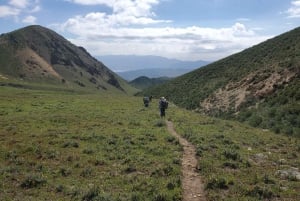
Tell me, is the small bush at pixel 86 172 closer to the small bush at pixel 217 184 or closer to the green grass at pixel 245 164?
the green grass at pixel 245 164

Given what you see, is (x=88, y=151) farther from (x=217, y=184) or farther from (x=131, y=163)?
(x=217, y=184)

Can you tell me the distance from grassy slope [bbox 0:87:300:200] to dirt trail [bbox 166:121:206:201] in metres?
0.32

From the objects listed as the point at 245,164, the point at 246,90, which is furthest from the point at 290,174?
the point at 246,90

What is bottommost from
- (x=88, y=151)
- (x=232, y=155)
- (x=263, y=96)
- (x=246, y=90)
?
(x=88, y=151)

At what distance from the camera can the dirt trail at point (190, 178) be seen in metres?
13.1

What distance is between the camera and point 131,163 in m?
17.0

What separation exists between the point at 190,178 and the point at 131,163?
324 cm

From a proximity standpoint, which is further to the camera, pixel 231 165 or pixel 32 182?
pixel 231 165

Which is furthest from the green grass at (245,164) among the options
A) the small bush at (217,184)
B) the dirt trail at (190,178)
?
the dirt trail at (190,178)

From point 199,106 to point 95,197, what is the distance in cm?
4588

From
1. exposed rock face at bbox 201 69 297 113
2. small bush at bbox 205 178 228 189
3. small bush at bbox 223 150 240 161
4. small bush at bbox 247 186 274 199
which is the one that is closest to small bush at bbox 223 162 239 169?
small bush at bbox 223 150 240 161

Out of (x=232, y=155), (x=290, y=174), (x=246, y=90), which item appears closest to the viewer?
(x=290, y=174)

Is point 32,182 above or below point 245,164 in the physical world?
below

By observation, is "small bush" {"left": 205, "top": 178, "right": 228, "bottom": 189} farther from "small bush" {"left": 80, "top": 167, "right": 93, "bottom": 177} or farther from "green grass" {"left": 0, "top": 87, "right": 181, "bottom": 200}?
"small bush" {"left": 80, "top": 167, "right": 93, "bottom": 177}
